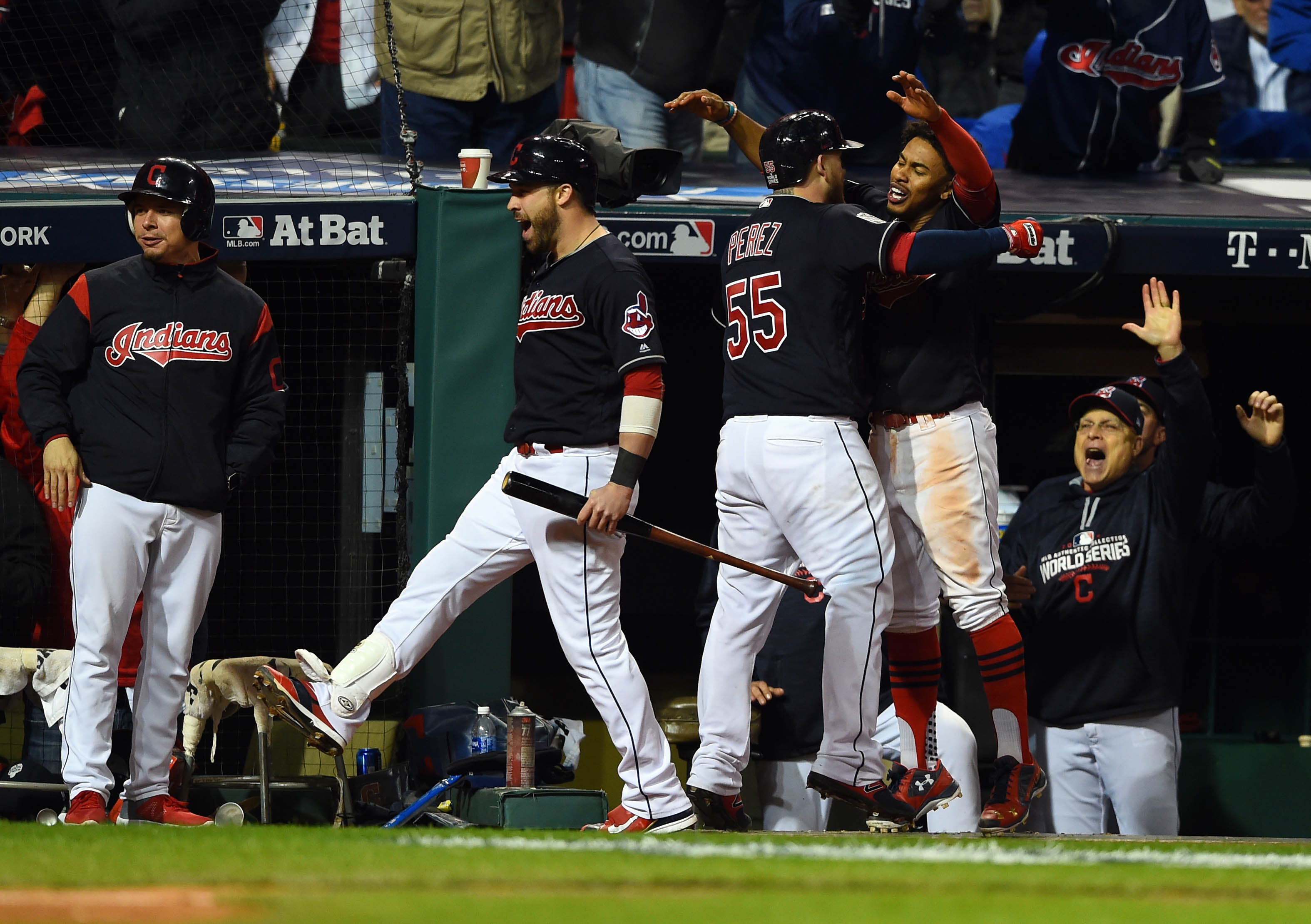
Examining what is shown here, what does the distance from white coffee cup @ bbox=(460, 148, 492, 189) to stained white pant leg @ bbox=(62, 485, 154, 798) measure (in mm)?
1560

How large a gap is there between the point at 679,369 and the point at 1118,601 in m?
2.07

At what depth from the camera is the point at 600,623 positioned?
4086 millimetres

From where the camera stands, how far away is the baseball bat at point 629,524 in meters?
4.03

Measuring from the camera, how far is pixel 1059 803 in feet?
17.0

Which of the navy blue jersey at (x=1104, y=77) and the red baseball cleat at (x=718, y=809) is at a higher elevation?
the navy blue jersey at (x=1104, y=77)

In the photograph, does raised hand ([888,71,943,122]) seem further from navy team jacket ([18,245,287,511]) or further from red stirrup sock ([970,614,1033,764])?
navy team jacket ([18,245,287,511])

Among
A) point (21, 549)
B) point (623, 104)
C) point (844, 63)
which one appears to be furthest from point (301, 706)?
point (844, 63)

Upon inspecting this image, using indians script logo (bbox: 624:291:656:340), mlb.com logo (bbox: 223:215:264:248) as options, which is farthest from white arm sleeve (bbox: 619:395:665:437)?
mlb.com logo (bbox: 223:215:264:248)

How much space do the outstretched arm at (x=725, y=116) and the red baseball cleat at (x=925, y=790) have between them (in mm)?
1686

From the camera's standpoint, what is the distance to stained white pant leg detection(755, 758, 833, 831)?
5.03 meters

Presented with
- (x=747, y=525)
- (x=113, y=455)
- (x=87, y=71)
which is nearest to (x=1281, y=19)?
(x=747, y=525)

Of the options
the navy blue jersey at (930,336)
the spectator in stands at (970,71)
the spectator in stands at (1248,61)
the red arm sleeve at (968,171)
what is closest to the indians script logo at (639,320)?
the navy blue jersey at (930,336)

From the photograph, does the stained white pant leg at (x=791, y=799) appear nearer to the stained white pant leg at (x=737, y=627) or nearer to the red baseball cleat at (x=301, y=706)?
the stained white pant leg at (x=737, y=627)

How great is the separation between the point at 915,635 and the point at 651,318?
3.65ft
